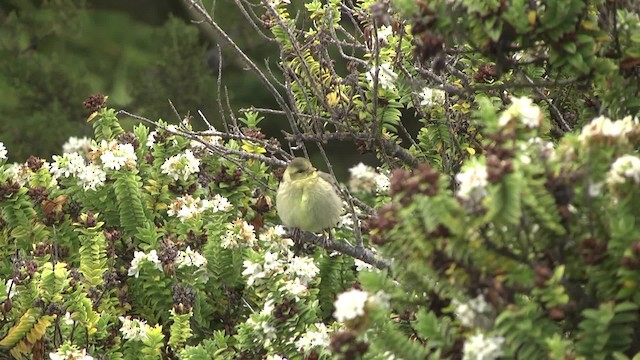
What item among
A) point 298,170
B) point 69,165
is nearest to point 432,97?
point 298,170

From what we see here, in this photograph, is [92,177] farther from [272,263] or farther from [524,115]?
[524,115]

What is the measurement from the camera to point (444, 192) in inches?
82.2

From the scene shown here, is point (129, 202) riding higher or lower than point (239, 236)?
higher

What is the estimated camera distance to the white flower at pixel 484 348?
211 cm

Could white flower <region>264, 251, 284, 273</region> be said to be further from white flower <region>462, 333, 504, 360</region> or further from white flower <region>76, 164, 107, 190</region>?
white flower <region>462, 333, 504, 360</region>

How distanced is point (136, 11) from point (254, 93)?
1.30m

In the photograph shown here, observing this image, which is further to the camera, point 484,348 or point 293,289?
point 293,289

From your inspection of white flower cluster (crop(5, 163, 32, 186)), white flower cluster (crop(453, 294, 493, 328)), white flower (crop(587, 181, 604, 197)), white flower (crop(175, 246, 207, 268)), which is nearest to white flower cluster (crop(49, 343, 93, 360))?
white flower (crop(175, 246, 207, 268))

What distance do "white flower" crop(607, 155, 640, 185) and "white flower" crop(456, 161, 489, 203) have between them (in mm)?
259

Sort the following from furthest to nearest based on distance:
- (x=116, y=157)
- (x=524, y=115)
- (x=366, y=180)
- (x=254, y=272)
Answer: (x=116, y=157)
(x=366, y=180)
(x=254, y=272)
(x=524, y=115)

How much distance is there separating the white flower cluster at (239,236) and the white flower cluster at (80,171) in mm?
830

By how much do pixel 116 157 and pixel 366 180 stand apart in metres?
1.15

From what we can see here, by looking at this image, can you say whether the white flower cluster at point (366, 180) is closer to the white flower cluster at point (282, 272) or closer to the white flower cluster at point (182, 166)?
the white flower cluster at point (282, 272)

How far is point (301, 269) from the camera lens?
12.4 ft
